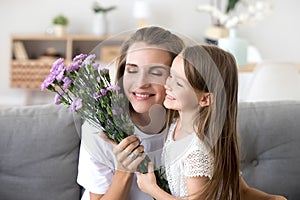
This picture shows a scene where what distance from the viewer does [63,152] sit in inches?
70.5

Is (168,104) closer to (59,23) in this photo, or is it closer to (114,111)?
(114,111)

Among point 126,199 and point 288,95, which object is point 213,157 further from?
point 288,95

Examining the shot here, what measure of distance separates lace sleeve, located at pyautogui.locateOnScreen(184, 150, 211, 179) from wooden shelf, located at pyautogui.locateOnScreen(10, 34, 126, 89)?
14.4 ft

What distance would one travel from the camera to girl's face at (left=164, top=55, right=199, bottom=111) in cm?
125

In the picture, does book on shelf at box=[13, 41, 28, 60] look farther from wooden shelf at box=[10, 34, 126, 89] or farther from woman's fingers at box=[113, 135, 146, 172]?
woman's fingers at box=[113, 135, 146, 172]

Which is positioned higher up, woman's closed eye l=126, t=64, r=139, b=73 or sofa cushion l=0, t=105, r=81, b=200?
woman's closed eye l=126, t=64, r=139, b=73

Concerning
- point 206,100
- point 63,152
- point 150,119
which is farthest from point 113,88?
point 63,152

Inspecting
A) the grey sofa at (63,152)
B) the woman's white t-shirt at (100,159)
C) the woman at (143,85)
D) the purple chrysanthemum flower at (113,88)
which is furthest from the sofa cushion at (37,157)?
the purple chrysanthemum flower at (113,88)

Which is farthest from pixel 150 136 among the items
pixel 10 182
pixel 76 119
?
pixel 10 182

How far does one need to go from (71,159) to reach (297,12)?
4.98 meters

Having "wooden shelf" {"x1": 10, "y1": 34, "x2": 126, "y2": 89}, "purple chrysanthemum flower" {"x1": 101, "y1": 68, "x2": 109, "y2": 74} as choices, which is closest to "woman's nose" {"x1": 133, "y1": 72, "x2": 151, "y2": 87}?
"purple chrysanthemum flower" {"x1": 101, "y1": 68, "x2": 109, "y2": 74}

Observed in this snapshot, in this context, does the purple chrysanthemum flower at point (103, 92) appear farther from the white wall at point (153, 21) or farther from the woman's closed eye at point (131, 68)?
the white wall at point (153, 21)

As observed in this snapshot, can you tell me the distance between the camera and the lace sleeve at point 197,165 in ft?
4.30

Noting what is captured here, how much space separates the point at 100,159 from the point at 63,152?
1.20 feet
